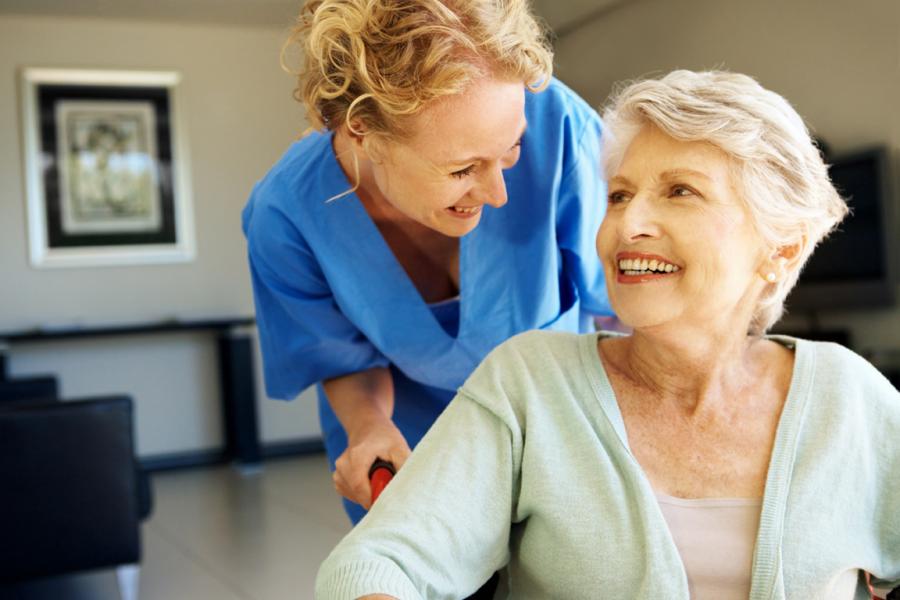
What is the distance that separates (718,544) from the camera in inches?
49.8

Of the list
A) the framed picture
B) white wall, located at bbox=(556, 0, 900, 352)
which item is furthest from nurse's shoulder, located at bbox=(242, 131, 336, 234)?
the framed picture

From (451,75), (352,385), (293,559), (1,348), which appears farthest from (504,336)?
(1,348)

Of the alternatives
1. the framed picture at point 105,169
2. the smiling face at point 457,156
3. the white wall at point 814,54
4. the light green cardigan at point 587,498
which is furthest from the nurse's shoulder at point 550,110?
the framed picture at point 105,169

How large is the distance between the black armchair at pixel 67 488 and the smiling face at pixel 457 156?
2717 millimetres

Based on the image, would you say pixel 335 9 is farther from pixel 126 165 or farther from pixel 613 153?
pixel 126 165

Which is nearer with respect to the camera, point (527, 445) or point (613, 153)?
point (527, 445)

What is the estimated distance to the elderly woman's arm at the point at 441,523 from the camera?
3.82ft

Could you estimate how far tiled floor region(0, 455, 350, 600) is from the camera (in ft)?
13.6

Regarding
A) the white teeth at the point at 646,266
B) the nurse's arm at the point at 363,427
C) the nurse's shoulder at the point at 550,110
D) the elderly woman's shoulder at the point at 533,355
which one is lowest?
the nurse's arm at the point at 363,427

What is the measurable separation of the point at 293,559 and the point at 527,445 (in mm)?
3375

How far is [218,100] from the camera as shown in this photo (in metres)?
6.97

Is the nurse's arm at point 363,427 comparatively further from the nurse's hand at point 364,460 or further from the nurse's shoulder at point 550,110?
the nurse's shoulder at point 550,110

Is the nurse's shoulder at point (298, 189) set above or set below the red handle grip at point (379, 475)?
above

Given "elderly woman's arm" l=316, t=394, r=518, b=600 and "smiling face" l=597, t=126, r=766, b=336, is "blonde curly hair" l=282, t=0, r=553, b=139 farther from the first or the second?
"elderly woman's arm" l=316, t=394, r=518, b=600
